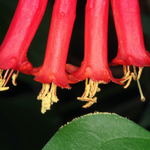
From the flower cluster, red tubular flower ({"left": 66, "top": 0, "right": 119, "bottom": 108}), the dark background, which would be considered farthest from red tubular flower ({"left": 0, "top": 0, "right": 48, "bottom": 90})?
the dark background

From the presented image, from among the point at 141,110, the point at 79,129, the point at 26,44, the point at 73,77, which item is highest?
the point at 26,44

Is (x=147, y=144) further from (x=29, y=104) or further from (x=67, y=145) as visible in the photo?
(x=29, y=104)

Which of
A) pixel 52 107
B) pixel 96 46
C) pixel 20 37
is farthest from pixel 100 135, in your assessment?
pixel 52 107

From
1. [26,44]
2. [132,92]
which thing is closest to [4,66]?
[26,44]

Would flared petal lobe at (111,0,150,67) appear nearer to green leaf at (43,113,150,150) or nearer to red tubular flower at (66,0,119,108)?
red tubular flower at (66,0,119,108)

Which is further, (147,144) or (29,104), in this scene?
(29,104)

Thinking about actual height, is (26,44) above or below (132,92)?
above
